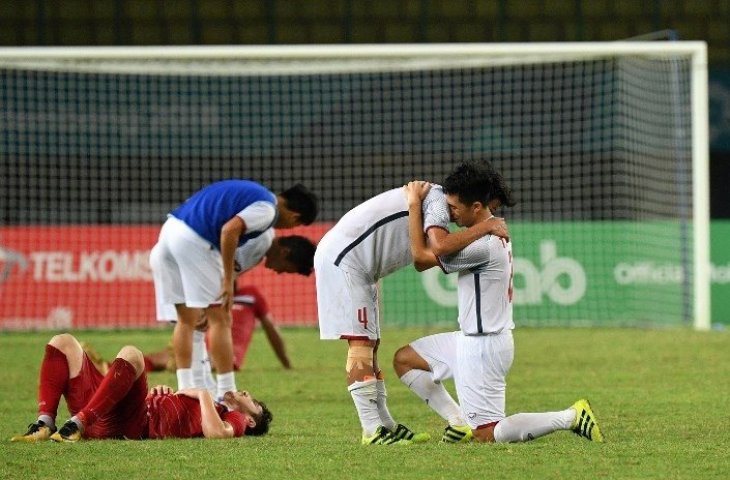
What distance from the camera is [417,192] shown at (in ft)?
23.1

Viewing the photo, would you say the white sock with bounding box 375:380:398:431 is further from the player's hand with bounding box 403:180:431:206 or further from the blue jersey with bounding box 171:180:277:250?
the blue jersey with bounding box 171:180:277:250

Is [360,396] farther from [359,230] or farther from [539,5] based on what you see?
[539,5]

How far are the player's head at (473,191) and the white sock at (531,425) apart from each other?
955mm

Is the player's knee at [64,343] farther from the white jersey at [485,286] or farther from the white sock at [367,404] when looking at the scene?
the white jersey at [485,286]

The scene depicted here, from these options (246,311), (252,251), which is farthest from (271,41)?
(252,251)

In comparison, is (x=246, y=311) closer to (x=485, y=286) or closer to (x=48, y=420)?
(x=48, y=420)

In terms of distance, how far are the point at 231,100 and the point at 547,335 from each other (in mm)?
5985

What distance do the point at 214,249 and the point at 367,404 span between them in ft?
8.01

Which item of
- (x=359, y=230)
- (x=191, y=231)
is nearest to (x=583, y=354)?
(x=191, y=231)

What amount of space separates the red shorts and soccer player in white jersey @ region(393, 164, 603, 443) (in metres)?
1.51

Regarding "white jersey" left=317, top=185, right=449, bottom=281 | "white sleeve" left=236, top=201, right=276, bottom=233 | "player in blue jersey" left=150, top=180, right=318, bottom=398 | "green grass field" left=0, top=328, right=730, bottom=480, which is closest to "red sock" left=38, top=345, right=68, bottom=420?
"green grass field" left=0, top=328, right=730, bottom=480

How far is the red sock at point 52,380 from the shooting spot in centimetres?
722

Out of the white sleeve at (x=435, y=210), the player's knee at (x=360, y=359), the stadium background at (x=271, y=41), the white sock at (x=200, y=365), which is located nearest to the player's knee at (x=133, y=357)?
the player's knee at (x=360, y=359)

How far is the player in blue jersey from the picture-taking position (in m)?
8.77
